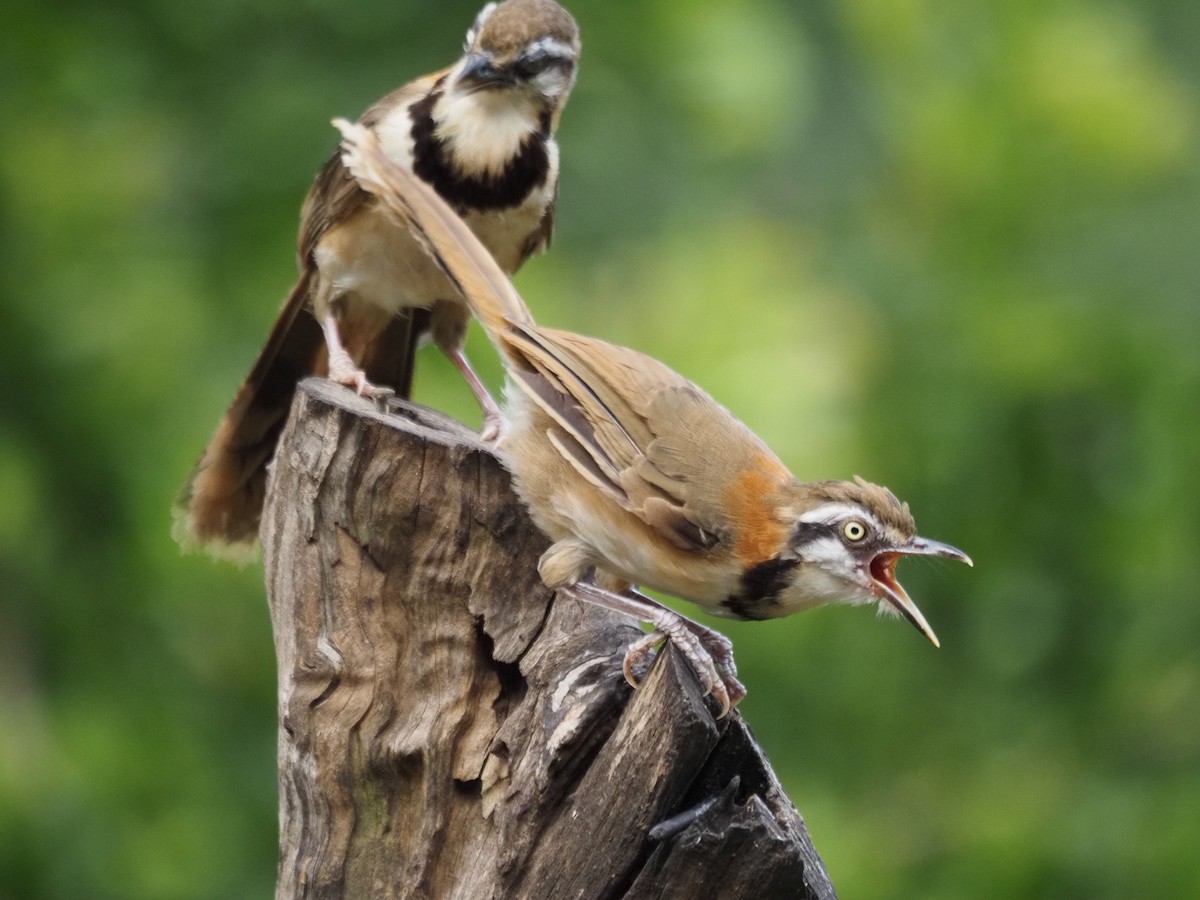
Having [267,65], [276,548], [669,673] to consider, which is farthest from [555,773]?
[267,65]

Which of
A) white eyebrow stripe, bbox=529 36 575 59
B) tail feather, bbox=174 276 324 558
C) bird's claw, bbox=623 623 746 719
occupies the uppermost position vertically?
white eyebrow stripe, bbox=529 36 575 59

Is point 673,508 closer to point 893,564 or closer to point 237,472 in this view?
point 893,564

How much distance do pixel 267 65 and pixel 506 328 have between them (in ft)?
15.2

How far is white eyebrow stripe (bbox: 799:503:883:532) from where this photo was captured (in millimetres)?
3969

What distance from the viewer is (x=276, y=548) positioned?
14.0ft

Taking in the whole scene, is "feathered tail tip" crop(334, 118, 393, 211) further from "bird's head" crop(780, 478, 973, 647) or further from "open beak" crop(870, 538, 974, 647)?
"open beak" crop(870, 538, 974, 647)

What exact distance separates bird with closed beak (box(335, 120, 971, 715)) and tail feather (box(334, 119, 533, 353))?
13 cm

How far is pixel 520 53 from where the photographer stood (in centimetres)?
491

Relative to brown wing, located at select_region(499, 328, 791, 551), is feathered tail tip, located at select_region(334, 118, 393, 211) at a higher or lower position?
higher

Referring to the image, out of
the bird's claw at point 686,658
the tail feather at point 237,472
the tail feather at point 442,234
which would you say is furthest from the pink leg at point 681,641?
the tail feather at point 237,472

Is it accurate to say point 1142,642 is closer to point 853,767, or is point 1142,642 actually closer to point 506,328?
point 853,767

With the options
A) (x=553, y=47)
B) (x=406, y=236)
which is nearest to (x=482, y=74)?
(x=553, y=47)

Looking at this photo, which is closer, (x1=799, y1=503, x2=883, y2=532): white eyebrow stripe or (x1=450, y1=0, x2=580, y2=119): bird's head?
(x1=799, y1=503, x2=883, y2=532): white eyebrow stripe

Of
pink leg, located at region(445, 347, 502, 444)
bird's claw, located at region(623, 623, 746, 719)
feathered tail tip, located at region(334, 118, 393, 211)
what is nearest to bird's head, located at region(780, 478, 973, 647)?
bird's claw, located at region(623, 623, 746, 719)
